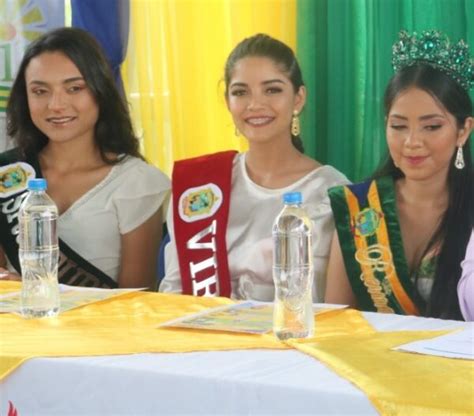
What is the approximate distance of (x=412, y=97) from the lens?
1.90 m

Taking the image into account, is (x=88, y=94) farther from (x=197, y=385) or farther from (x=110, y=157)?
(x=197, y=385)

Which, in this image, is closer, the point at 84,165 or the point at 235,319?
the point at 235,319

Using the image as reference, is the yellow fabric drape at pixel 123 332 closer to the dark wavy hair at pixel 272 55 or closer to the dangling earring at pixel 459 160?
the dangling earring at pixel 459 160

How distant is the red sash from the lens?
2117mm

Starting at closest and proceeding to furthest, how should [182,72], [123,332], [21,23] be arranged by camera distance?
1. [123,332]
2. [182,72]
3. [21,23]

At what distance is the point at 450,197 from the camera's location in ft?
6.22

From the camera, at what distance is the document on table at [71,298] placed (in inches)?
61.2

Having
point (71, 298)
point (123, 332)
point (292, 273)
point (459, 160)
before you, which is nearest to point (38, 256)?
point (71, 298)

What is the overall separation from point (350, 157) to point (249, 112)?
443 mm

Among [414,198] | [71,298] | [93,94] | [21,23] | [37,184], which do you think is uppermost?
[21,23]

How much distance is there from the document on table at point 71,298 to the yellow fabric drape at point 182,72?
108 cm

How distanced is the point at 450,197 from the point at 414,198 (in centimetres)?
8

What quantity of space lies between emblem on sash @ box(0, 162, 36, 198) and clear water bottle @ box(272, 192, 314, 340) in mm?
1112

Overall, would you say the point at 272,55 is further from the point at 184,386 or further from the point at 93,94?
the point at 184,386
